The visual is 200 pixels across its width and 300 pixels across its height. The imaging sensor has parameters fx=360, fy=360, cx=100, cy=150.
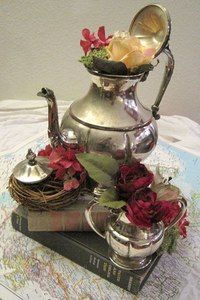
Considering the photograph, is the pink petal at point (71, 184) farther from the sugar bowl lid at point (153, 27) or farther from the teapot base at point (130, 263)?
the sugar bowl lid at point (153, 27)

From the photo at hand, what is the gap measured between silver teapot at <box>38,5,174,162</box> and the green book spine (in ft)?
0.49

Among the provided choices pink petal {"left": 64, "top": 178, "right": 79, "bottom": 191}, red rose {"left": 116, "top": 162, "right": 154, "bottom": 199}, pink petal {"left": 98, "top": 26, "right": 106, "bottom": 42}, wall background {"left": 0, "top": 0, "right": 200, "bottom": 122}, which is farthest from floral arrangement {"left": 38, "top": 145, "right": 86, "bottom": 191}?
wall background {"left": 0, "top": 0, "right": 200, "bottom": 122}

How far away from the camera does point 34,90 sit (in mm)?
1311

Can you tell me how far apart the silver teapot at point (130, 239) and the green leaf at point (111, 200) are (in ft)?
0.11

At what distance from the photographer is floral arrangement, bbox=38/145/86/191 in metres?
0.59

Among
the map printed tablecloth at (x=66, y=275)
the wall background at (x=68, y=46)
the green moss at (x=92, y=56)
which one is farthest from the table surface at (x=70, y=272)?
the wall background at (x=68, y=46)

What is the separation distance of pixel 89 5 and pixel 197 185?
666mm

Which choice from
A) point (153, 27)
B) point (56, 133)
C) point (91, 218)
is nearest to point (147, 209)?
point (91, 218)

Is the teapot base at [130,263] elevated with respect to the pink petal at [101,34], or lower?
lower

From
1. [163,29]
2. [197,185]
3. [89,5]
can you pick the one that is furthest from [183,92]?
[163,29]

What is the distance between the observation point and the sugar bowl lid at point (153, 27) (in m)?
0.64

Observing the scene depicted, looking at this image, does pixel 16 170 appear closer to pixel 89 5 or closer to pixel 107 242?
pixel 107 242

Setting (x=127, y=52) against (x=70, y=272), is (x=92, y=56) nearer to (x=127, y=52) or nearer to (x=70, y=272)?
(x=127, y=52)

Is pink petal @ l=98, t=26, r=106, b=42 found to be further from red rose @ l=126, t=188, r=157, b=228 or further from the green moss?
red rose @ l=126, t=188, r=157, b=228
